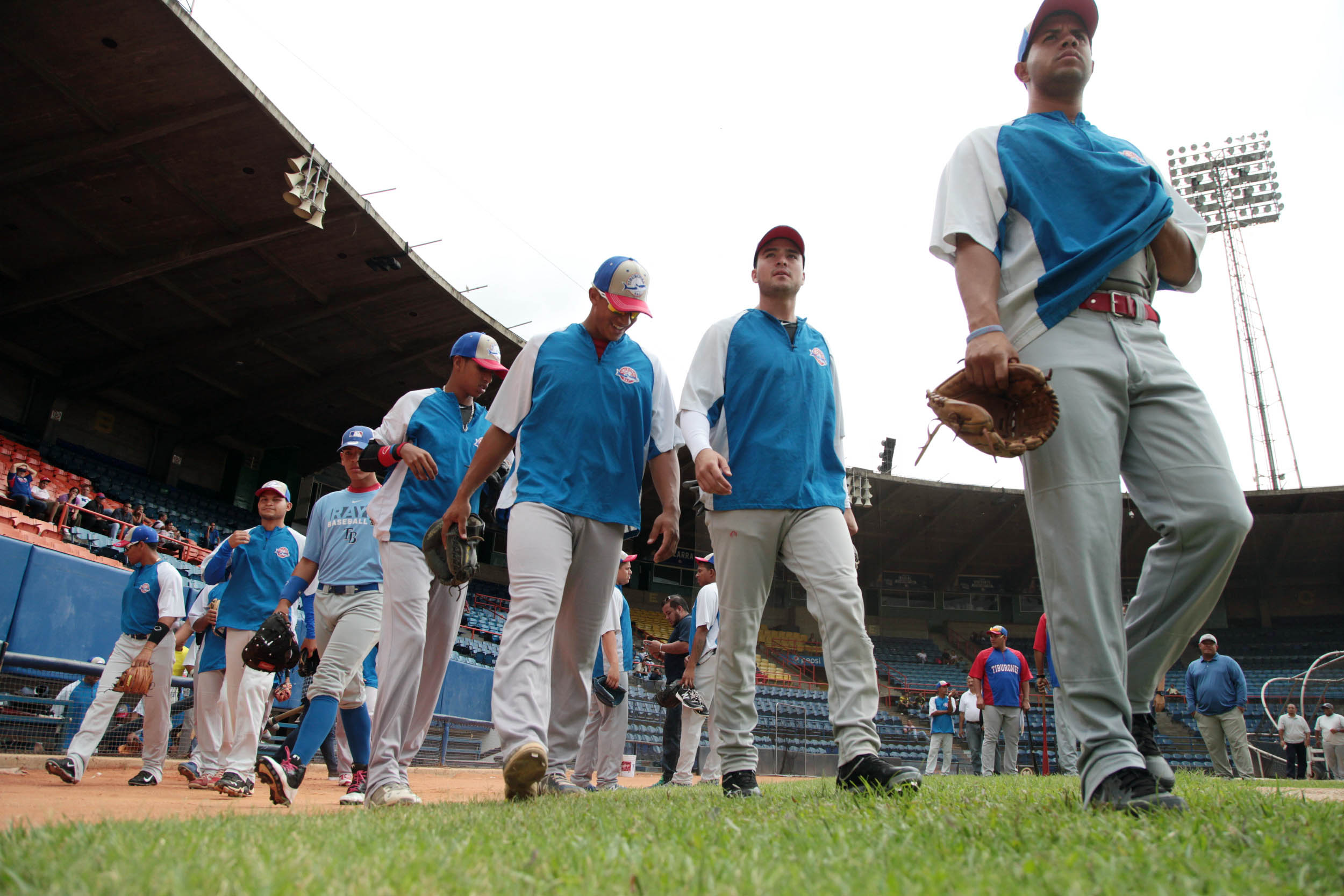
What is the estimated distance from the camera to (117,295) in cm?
1958

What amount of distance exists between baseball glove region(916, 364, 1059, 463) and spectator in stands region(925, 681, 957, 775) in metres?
13.0

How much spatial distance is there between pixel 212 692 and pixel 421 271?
1481 centimetres

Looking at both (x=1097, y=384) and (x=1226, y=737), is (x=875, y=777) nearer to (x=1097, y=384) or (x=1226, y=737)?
(x=1097, y=384)

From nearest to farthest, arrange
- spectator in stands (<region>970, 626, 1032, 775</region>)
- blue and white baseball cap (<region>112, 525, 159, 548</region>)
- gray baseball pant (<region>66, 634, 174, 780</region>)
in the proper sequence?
gray baseball pant (<region>66, 634, 174, 780</region>) < blue and white baseball cap (<region>112, 525, 159, 548</region>) < spectator in stands (<region>970, 626, 1032, 775</region>)

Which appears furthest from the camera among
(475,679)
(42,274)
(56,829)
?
(42,274)

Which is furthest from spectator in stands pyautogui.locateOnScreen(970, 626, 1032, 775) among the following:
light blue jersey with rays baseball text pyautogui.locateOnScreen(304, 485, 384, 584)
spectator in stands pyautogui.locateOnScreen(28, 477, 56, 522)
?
spectator in stands pyautogui.locateOnScreen(28, 477, 56, 522)

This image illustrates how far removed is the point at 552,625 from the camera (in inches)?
128

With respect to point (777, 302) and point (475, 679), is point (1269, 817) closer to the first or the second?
point (777, 302)

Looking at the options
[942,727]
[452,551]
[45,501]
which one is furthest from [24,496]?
[942,727]

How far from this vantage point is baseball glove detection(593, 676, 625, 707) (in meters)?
5.94

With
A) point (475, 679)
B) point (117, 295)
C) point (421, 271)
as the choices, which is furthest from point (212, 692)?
point (117, 295)

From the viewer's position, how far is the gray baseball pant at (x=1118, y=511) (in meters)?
2.18

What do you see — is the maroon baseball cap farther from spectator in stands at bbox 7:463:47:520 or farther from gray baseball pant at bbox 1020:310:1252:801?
spectator in stands at bbox 7:463:47:520

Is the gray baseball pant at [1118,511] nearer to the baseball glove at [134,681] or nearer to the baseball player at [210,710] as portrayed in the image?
the baseball player at [210,710]
